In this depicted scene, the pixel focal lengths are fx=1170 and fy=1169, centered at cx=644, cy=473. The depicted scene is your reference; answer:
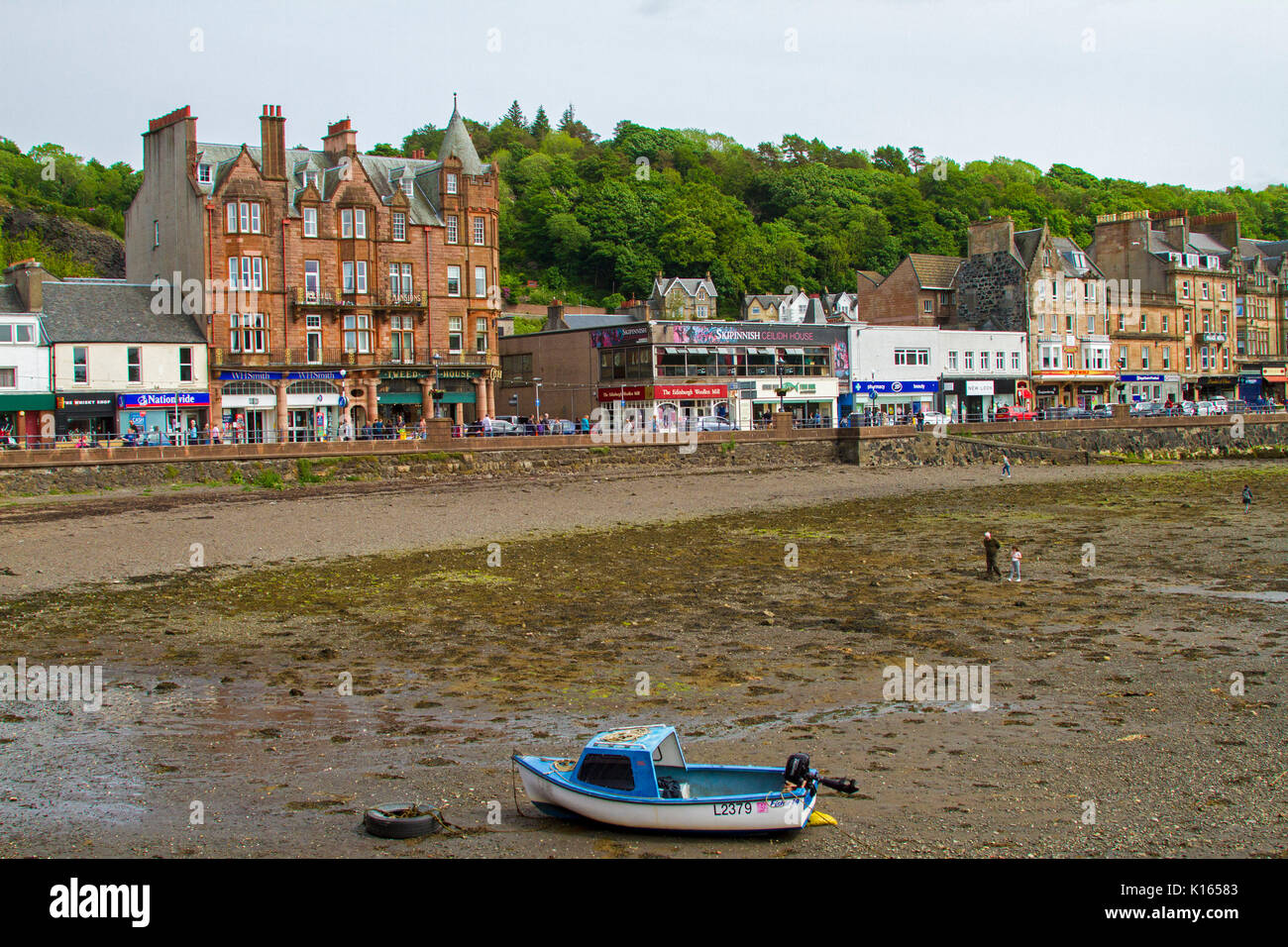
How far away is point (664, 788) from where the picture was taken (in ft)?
39.2

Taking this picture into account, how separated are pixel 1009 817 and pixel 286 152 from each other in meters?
54.6

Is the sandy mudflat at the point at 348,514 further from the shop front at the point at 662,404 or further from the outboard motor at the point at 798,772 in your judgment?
the outboard motor at the point at 798,772

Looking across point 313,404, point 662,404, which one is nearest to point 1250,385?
point 662,404

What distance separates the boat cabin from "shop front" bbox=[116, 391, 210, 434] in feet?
143

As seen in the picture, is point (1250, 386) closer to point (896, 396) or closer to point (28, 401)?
point (896, 396)

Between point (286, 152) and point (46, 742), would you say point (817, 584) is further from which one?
point (286, 152)

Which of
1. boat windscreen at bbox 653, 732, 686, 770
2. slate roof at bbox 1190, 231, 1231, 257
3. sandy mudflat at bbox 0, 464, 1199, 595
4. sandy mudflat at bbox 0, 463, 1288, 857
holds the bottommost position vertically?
sandy mudflat at bbox 0, 463, 1288, 857

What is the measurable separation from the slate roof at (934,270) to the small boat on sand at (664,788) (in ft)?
242

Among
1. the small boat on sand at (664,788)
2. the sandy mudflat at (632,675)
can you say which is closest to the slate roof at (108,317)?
the sandy mudflat at (632,675)

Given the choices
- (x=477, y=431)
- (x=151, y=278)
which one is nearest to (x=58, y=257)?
(x=151, y=278)

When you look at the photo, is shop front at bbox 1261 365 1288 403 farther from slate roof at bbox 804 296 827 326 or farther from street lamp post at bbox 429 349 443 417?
street lamp post at bbox 429 349 443 417

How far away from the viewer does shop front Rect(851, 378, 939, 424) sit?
71875 mm

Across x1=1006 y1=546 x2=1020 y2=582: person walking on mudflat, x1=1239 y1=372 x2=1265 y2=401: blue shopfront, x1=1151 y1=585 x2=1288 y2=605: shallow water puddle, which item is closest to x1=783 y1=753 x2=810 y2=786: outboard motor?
x1=1151 y1=585 x2=1288 y2=605: shallow water puddle

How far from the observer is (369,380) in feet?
193
